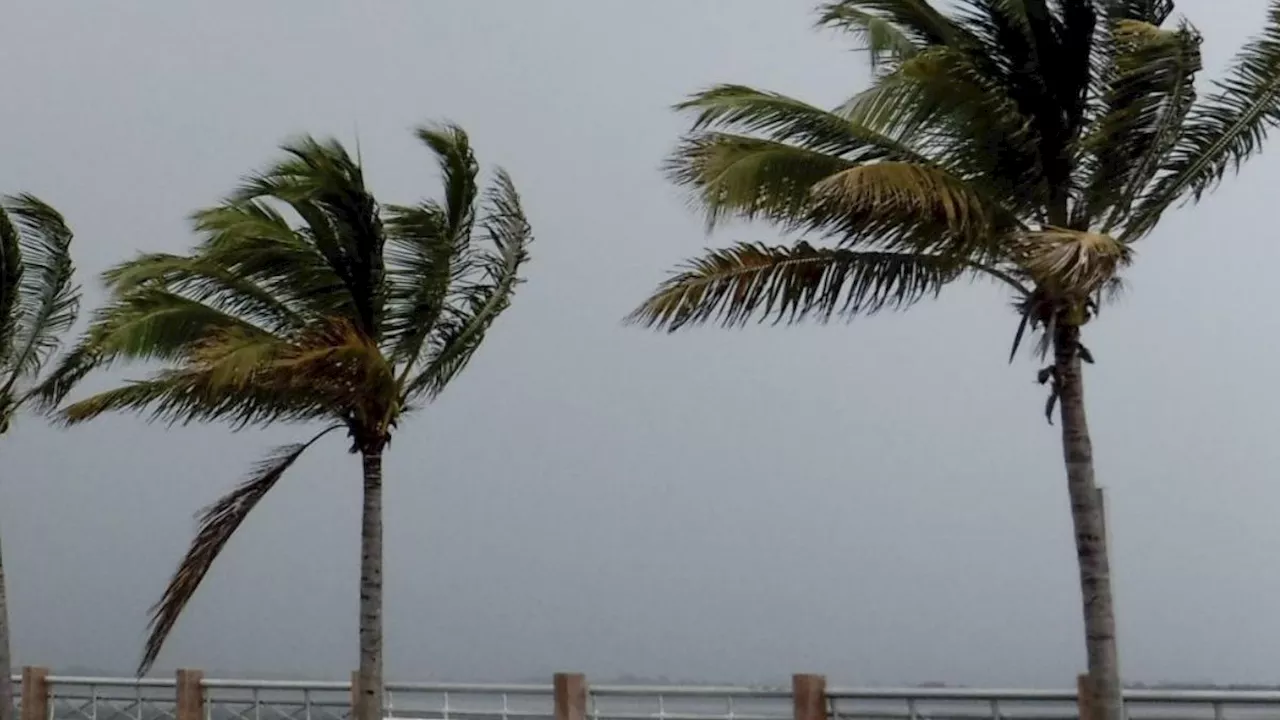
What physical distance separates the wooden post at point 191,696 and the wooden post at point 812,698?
6465mm

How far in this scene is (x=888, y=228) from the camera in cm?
969

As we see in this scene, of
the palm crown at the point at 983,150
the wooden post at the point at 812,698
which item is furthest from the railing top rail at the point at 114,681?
the palm crown at the point at 983,150

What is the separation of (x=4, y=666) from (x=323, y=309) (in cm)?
611

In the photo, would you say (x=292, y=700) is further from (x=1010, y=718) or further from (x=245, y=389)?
(x=1010, y=718)

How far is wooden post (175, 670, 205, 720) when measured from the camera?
15828 mm

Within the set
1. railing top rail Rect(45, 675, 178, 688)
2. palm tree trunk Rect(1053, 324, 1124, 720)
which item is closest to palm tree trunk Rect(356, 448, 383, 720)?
railing top rail Rect(45, 675, 178, 688)

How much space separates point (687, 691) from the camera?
13055 millimetres

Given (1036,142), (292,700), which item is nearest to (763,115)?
(1036,142)

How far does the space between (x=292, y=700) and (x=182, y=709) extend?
4.75 feet

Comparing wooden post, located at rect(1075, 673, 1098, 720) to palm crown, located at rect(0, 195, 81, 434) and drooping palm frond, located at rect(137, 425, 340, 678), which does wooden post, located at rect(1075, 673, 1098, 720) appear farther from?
palm crown, located at rect(0, 195, 81, 434)

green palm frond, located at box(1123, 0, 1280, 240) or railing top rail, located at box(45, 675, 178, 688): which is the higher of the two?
green palm frond, located at box(1123, 0, 1280, 240)

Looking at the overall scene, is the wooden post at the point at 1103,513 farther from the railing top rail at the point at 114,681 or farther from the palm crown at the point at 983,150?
the railing top rail at the point at 114,681

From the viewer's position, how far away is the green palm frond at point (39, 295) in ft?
51.4

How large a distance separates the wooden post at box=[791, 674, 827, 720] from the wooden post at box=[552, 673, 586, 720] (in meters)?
2.08
